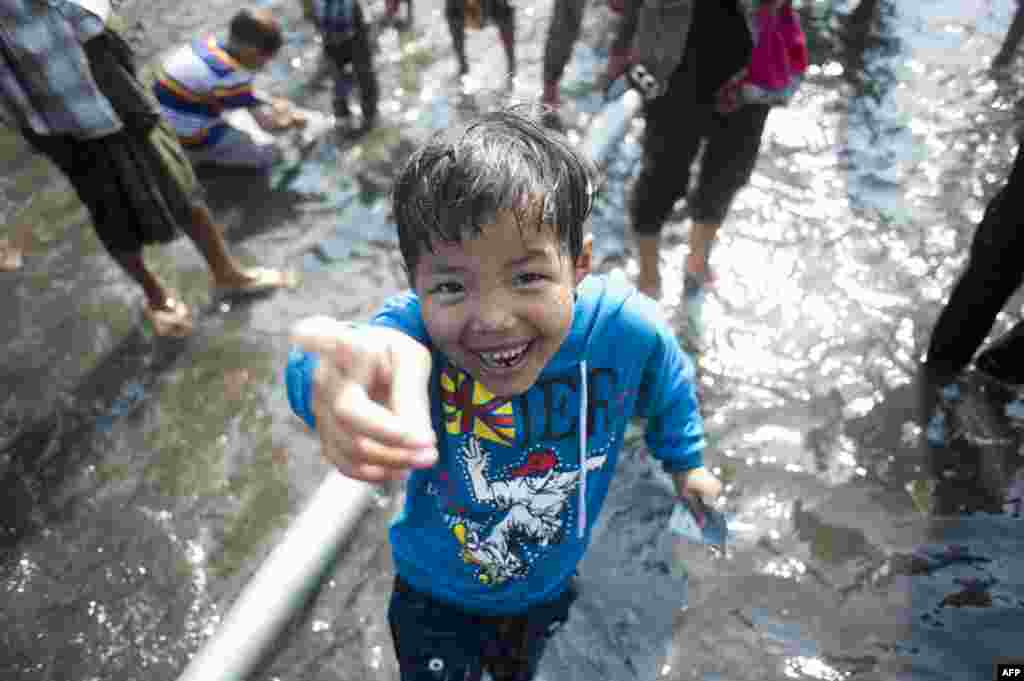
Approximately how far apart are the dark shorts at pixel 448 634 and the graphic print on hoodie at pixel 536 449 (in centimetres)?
6

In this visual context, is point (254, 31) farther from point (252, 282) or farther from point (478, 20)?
point (478, 20)

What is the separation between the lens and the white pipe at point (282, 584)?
1984 millimetres

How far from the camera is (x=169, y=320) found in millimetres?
3223

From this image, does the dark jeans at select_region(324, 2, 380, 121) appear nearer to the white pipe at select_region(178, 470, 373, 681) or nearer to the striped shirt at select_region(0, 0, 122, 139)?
the striped shirt at select_region(0, 0, 122, 139)

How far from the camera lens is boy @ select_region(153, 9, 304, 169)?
12.7ft

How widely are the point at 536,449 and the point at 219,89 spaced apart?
3537 mm

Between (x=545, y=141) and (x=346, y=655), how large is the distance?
5.97ft

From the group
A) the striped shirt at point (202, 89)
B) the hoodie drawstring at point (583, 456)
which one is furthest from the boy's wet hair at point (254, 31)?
the hoodie drawstring at point (583, 456)

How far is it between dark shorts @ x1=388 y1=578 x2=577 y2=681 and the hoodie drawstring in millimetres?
335

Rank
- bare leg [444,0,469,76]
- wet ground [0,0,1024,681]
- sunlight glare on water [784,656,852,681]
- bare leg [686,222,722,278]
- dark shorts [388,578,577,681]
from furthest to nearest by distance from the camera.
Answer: bare leg [444,0,469,76], bare leg [686,222,722,278], wet ground [0,0,1024,681], sunlight glare on water [784,656,852,681], dark shorts [388,578,577,681]

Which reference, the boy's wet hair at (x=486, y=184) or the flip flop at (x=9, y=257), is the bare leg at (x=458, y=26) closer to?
the flip flop at (x=9, y=257)

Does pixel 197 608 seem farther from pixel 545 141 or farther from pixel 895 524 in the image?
pixel 895 524

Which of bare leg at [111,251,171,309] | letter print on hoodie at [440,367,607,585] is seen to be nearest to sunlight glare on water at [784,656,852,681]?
letter print on hoodie at [440,367,607,585]

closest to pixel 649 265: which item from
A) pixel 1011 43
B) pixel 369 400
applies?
pixel 369 400
